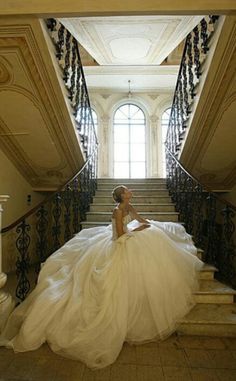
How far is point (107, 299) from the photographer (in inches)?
94.5

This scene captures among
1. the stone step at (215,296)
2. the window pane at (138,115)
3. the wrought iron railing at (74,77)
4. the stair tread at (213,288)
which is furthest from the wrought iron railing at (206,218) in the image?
the window pane at (138,115)

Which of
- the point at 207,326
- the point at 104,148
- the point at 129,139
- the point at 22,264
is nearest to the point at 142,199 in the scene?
the point at 22,264

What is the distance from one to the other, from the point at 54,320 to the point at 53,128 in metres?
3.05

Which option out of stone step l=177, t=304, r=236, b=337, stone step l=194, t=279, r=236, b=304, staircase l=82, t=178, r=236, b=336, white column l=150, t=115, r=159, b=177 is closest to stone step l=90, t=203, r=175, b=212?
staircase l=82, t=178, r=236, b=336

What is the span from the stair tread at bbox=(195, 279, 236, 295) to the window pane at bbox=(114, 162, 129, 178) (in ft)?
19.3

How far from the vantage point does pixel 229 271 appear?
11.7 feet

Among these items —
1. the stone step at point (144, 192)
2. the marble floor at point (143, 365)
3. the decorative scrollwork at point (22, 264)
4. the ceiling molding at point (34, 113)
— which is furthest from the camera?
the stone step at point (144, 192)

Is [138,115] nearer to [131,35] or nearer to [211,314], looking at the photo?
[131,35]

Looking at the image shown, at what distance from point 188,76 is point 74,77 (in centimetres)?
209

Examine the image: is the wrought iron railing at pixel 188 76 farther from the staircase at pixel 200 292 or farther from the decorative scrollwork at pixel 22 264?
the decorative scrollwork at pixel 22 264

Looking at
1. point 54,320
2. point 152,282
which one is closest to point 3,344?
point 54,320

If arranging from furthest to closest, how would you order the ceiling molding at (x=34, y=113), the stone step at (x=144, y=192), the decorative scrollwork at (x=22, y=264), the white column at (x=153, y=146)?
the white column at (x=153, y=146), the stone step at (x=144, y=192), the ceiling molding at (x=34, y=113), the decorative scrollwork at (x=22, y=264)

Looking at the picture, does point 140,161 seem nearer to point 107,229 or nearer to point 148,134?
point 148,134

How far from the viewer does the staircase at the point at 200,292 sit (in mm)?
2572
